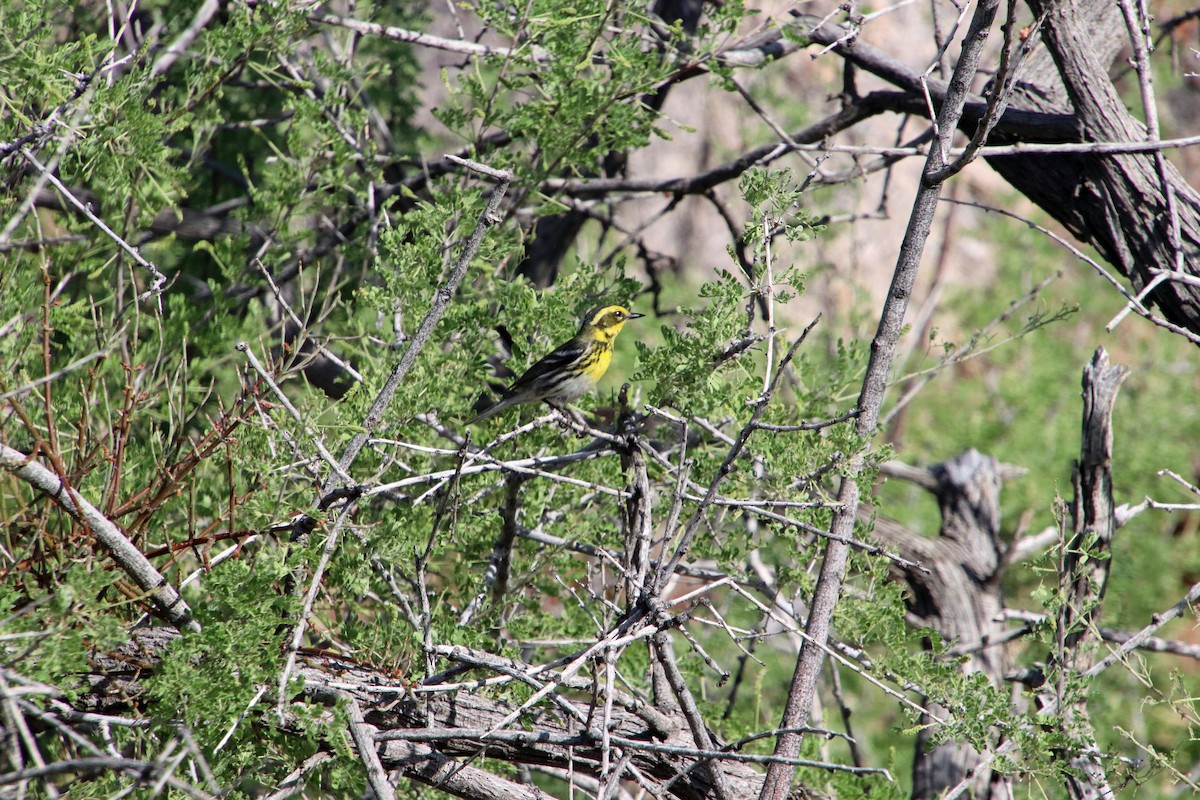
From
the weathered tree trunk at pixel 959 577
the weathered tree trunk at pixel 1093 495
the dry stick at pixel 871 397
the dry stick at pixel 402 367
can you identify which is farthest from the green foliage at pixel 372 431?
the weathered tree trunk at pixel 959 577

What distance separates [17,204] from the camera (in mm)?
3787

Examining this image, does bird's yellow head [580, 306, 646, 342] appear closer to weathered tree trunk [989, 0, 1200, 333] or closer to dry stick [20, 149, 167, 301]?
weathered tree trunk [989, 0, 1200, 333]

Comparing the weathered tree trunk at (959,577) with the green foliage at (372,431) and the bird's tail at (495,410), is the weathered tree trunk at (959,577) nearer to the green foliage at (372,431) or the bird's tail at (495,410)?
the green foliage at (372,431)

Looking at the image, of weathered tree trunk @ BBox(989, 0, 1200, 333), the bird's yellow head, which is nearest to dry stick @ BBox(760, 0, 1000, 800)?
weathered tree trunk @ BBox(989, 0, 1200, 333)

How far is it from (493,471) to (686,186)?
2200mm

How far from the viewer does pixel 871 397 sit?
319 centimetres

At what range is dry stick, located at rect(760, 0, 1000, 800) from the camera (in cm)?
307

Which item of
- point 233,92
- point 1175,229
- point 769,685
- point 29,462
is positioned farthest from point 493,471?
point 769,685

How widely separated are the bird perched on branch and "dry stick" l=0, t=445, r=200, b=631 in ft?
4.43

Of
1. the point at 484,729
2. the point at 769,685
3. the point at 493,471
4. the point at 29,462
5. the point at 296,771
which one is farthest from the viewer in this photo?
the point at 769,685

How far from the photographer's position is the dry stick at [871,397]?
307cm

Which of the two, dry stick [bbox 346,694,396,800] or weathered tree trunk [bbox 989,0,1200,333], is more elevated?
weathered tree trunk [bbox 989,0,1200,333]

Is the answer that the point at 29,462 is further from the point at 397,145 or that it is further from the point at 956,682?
the point at 397,145

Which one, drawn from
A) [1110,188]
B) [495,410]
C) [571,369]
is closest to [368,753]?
[495,410]
